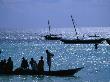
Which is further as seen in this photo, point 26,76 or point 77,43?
point 77,43

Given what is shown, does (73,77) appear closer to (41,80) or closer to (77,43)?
(41,80)

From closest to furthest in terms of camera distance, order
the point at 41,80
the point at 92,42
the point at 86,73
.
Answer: the point at 41,80 → the point at 86,73 → the point at 92,42

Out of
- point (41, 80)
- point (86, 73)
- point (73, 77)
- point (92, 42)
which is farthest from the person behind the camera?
point (92, 42)

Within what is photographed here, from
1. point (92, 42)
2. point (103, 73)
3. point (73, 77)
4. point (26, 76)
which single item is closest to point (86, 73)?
point (103, 73)

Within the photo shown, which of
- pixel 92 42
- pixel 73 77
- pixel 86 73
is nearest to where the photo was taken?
pixel 73 77

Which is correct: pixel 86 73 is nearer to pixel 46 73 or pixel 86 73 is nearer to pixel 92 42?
pixel 46 73

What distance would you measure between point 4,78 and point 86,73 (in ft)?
26.3

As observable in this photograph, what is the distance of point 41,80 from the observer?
Answer: 30391mm

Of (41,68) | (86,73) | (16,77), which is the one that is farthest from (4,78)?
(86,73)

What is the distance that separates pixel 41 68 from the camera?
31953 mm

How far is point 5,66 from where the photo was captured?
31984 mm

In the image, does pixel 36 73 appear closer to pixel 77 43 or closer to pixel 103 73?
pixel 103 73

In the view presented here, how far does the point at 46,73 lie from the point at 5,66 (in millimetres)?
3066

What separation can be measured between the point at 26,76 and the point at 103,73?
25.5ft
